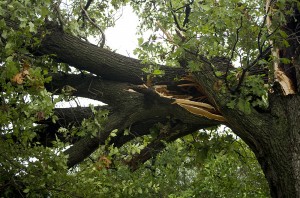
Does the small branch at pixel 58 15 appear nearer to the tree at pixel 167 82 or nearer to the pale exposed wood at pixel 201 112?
the tree at pixel 167 82

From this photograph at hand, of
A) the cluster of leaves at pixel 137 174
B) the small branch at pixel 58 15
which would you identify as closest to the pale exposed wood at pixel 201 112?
the cluster of leaves at pixel 137 174

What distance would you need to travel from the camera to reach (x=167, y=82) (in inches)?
219

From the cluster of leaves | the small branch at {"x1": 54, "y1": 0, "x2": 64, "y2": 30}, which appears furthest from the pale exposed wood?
the small branch at {"x1": 54, "y1": 0, "x2": 64, "y2": 30}

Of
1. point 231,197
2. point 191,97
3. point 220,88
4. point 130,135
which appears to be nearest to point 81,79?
point 130,135

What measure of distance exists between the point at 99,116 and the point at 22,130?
149 cm

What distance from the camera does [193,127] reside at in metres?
5.90

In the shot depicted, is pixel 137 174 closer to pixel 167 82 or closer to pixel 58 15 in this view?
pixel 167 82


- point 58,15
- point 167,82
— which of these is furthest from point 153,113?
point 58,15

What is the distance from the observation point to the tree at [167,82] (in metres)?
3.69

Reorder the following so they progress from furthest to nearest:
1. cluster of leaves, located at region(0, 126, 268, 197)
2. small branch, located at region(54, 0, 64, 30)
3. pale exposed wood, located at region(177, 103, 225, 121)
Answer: small branch, located at region(54, 0, 64, 30), pale exposed wood, located at region(177, 103, 225, 121), cluster of leaves, located at region(0, 126, 268, 197)

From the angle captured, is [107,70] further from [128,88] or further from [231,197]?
[231,197]

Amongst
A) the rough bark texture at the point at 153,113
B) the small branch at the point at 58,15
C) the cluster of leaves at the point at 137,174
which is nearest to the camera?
the cluster of leaves at the point at 137,174

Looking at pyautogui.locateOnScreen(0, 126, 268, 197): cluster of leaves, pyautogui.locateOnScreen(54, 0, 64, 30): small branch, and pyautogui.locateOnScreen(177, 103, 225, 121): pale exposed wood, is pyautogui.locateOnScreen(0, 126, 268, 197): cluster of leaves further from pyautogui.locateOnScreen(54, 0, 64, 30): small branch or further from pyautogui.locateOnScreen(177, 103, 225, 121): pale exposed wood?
pyautogui.locateOnScreen(54, 0, 64, 30): small branch

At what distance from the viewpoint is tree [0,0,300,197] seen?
3.69 meters
